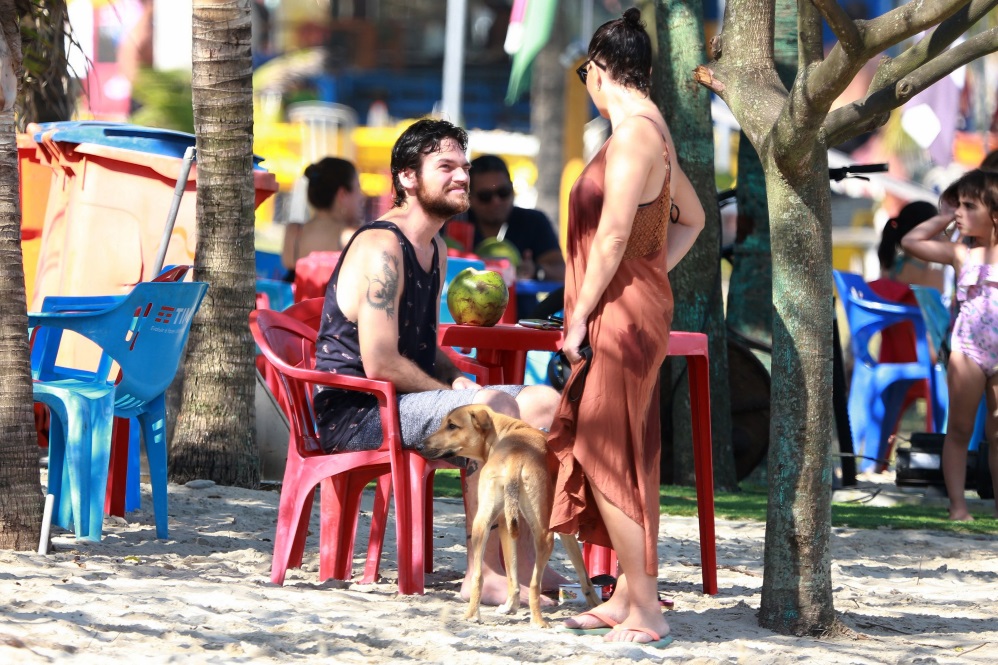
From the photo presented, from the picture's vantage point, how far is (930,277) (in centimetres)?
1023

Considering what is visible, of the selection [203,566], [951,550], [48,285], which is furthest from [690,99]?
[203,566]

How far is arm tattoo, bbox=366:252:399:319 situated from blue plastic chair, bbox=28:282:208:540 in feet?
3.40

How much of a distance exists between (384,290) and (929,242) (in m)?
4.10

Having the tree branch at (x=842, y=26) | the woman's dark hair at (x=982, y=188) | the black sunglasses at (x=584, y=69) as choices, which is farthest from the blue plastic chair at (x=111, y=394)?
the woman's dark hair at (x=982, y=188)

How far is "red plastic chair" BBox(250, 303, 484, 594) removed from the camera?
15.8 ft

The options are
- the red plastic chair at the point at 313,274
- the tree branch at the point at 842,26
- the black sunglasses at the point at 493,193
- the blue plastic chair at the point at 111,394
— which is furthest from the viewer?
the black sunglasses at the point at 493,193

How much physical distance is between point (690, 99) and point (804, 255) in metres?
3.58

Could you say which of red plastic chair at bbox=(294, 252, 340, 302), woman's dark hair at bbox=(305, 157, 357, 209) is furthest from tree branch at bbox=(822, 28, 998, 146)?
woman's dark hair at bbox=(305, 157, 357, 209)

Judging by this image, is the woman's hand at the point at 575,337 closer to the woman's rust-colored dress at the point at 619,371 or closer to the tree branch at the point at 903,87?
the woman's rust-colored dress at the point at 619,371

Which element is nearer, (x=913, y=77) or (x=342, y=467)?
(x=913, y=77)

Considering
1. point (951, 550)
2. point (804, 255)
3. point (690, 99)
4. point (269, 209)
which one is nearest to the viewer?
point (804, 255)

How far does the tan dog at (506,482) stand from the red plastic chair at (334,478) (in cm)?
24

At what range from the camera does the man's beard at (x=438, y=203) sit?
5051mm

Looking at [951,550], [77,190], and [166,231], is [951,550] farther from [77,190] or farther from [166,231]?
[77,190]
